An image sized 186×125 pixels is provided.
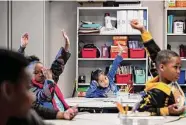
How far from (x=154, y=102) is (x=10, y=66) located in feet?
4.77

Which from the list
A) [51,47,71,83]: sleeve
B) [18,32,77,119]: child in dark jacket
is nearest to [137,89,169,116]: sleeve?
[18,32,77,119]: child in dark jacket

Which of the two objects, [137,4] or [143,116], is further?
[137,4]

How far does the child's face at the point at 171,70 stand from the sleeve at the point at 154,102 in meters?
0.22

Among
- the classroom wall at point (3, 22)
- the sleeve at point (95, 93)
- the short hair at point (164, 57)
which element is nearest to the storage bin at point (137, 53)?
the sleeve at point (95, 93)

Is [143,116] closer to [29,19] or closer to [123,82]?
[123,82]

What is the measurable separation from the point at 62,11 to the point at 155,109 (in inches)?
162

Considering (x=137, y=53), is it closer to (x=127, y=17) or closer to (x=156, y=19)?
(x=127, y=17)

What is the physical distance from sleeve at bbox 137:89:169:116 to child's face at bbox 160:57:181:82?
222mm

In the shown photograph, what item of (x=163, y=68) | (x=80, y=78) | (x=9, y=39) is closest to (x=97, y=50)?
(x=80, y=78)

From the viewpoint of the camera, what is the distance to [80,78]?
5.58 meters

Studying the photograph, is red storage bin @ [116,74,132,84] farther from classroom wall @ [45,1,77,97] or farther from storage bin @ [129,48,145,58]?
classroom wall @ [45,1,77,97]

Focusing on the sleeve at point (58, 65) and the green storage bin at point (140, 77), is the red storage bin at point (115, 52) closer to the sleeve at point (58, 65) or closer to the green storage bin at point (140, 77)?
the green storage bin at point (140, 77)

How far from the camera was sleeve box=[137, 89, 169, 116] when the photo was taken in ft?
6.54

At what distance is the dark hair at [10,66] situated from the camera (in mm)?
674
